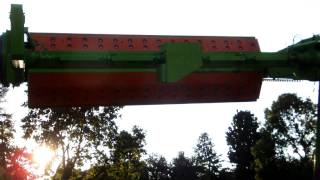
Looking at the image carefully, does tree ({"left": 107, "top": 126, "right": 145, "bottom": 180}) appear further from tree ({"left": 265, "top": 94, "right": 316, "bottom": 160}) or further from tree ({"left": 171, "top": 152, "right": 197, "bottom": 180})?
tree ({"left": 171, "top": 152, "right": 197, "bottom": 180})

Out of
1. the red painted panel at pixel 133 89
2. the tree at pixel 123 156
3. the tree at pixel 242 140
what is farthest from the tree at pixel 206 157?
the red painted panel at pixel 133 89

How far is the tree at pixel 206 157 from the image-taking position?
142875 millimetres

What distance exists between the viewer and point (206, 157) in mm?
146250

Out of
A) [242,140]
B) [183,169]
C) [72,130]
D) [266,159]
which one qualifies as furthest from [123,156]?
[183,169]

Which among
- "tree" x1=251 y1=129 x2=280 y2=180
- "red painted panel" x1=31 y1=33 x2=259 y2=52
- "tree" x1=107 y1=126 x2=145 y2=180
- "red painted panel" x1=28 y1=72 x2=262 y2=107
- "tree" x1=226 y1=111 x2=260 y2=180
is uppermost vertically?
"tree" x1=226 y1=111 x2=260 y2=180

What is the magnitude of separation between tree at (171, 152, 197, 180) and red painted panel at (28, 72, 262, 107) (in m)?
129

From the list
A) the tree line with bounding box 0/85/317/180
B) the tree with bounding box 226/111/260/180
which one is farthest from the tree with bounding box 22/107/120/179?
the tree with bounding box 226/111/260/180

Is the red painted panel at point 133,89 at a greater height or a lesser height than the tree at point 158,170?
lesser

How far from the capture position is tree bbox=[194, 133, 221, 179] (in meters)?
143

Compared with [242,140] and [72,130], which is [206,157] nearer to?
[242,140]

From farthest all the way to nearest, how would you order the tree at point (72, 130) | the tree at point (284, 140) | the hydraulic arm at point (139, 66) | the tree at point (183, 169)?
the tree at point (183, 169) → the tree at point (284, 140) → the tree at point (72, 130) → the hydraulic arm at point (139, 66)

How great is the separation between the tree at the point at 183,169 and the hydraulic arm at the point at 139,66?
129 meters

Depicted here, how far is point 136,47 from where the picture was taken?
7059 mm

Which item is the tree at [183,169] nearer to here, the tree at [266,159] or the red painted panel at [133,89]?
the tree at [266,159]
